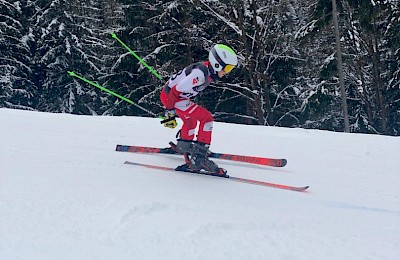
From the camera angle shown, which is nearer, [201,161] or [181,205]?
[181,205]

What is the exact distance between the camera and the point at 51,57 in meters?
22.5

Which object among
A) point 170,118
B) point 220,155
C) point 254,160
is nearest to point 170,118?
point 170,118

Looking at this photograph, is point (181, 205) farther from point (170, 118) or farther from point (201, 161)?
point (170, 118)

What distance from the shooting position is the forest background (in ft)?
58.9

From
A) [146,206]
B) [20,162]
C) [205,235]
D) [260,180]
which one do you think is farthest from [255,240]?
[20,162]

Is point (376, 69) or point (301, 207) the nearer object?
point (301, 207)

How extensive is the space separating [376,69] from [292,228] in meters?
17.7

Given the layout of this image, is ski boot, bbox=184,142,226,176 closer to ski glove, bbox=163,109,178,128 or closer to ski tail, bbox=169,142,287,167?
ski glove, bbox=163,109,178,128

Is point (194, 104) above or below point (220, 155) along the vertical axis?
above

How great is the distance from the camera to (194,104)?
16.4 feet

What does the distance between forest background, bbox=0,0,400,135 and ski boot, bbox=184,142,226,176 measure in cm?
1293

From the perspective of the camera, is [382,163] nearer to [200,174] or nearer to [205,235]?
[200,174]

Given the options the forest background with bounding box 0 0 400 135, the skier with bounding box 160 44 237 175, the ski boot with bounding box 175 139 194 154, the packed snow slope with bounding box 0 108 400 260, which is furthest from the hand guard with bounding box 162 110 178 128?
the forest background with bounding box 0 0 400 135

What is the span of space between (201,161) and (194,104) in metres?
0.63
